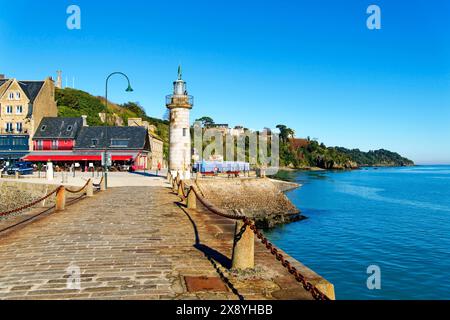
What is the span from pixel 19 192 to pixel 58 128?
2593cm

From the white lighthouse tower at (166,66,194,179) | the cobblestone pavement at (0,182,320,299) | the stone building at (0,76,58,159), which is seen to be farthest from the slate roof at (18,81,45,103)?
the cobblestone pavement at (0,182,320,299)

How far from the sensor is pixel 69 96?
70562 mm

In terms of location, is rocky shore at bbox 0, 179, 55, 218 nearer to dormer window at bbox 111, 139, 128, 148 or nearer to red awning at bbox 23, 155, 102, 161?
red awning at bbox 23, 155, 102, 161

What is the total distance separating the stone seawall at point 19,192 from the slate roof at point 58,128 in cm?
2222

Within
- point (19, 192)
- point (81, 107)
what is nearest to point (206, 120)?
point (81, 107)

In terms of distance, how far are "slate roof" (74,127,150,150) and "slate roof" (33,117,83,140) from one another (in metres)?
1.08

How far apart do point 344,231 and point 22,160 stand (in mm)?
45095

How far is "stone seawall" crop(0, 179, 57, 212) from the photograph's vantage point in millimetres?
26562

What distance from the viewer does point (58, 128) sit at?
51.5 m

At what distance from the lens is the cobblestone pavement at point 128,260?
523 centimetres

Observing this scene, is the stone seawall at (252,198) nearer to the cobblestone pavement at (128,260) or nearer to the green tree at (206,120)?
the cobblestone pavement at (128,260)

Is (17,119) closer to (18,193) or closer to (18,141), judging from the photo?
(18,141)

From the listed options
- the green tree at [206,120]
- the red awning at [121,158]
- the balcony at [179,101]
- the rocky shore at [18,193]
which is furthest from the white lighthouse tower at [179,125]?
the green tree at [206,120]
